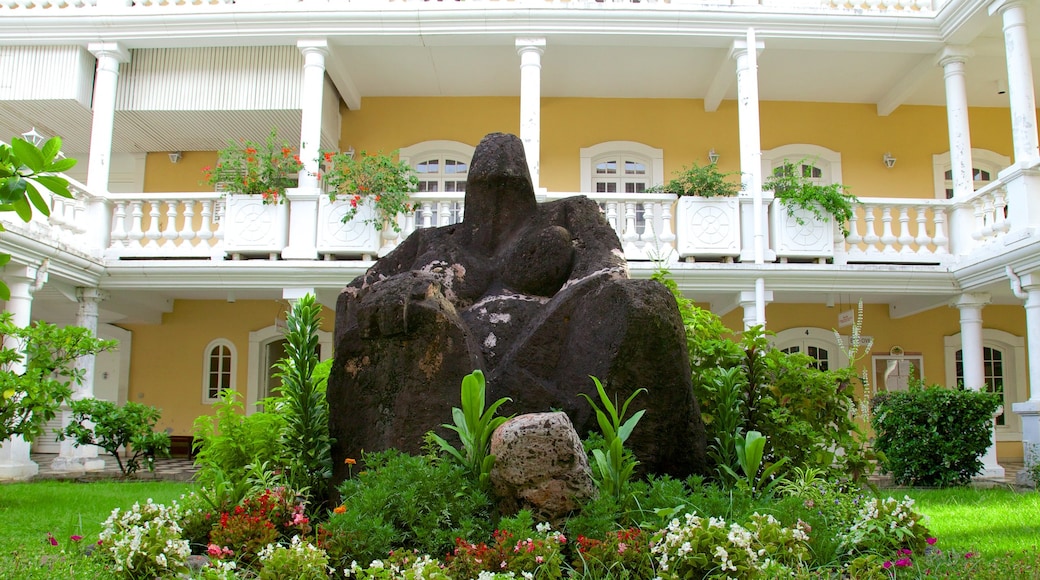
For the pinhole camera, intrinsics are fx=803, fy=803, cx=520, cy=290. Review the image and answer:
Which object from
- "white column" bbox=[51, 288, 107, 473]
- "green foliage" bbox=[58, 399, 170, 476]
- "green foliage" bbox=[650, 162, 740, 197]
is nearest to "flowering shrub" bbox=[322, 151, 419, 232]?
"green foliage" bbox=[58, 399, 170, 476]

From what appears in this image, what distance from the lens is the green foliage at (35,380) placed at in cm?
684

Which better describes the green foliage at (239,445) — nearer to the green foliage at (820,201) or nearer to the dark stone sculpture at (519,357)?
the dark stone sculpture at (519,357)

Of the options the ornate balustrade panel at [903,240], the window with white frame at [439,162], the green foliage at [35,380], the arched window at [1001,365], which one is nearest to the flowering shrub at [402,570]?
the green foliage at [35,380]

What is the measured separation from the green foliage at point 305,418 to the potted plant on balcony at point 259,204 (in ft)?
21.8

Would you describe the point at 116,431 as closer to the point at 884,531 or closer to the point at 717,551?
the point at 717,551

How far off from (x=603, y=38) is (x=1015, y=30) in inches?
208

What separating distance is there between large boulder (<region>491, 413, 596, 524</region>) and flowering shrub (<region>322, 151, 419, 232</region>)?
7732 millimetres

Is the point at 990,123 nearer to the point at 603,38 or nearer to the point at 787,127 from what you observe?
the point at 787,127

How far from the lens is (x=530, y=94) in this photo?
37.0 ft

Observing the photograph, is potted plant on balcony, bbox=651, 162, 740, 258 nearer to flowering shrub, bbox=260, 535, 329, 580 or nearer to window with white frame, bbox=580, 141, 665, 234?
window with white frame, bbox=580, 141, 665, 234

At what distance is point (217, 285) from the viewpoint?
1125cm

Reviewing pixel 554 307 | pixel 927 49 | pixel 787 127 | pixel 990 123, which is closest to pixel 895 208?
pixel 927 49

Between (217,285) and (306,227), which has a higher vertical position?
(306,227)

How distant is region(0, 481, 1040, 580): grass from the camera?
3.29 meters
